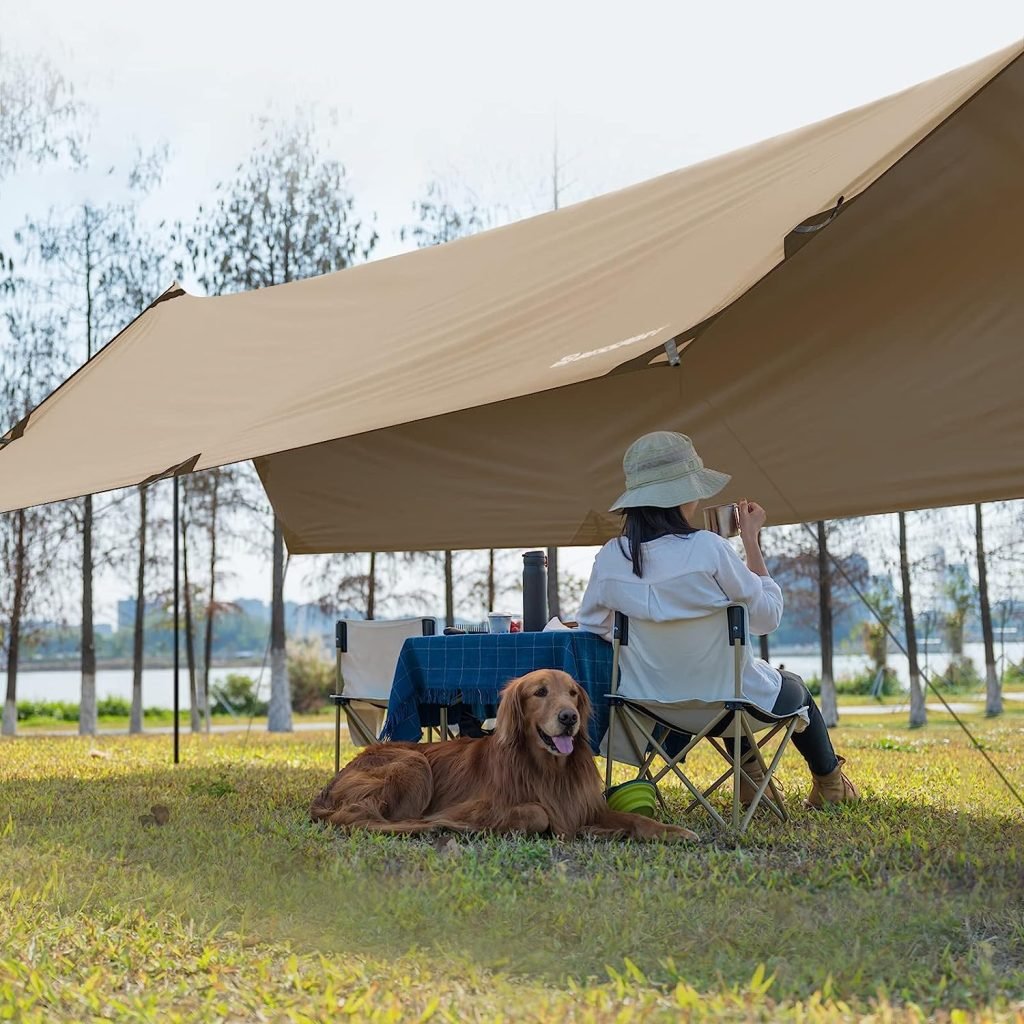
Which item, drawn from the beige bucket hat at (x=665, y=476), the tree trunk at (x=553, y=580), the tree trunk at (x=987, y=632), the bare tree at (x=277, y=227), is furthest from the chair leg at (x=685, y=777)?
the tree trunk at (x=987, y=632)

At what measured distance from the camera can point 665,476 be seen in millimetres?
3867

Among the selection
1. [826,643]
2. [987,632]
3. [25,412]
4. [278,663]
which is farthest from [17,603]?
[987,632]

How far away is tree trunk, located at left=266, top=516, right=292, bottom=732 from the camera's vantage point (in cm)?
1306

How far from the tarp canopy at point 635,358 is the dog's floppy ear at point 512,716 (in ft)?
2.77

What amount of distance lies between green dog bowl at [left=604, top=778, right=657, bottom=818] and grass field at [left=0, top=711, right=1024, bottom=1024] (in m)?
0.20

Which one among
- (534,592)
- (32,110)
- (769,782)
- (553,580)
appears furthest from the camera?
(553,580)

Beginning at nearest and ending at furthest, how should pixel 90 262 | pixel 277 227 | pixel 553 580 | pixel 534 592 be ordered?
pixel 534 592 → pixel 553 580 → pixel 90 262 → pixel 277 227

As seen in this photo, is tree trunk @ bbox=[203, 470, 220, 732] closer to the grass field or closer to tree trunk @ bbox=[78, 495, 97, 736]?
tree trunk @ bbox=[78, 495, 97, 736]

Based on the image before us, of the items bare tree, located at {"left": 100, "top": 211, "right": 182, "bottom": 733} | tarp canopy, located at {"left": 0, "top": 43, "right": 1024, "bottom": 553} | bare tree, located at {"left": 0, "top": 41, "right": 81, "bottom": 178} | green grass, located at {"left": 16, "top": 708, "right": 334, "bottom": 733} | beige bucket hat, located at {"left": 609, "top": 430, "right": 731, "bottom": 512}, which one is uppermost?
bare tree, located at {"left": 0, "top": 41, "right": 81, "bottom": 178}

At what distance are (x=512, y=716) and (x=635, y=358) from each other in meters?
1.08

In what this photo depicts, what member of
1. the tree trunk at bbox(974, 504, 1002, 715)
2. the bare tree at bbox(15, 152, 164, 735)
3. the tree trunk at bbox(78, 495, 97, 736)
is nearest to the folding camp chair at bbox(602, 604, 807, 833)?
the tree trunk at bbox(78, 495, 97, 736)

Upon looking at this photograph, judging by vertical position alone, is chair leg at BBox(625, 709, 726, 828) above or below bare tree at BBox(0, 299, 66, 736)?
below

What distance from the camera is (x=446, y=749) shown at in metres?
3.86

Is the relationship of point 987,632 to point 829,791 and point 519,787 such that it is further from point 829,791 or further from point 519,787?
point 519,787
